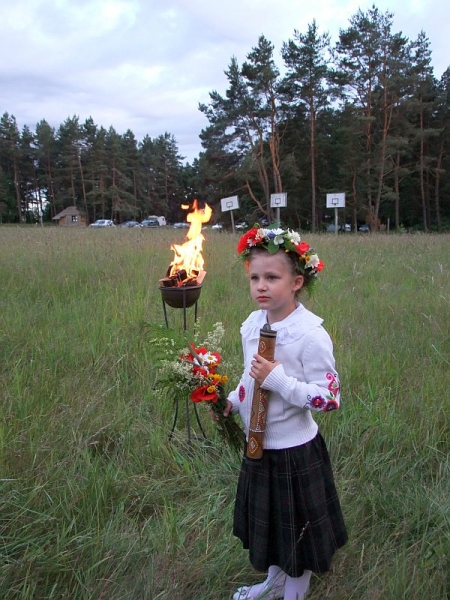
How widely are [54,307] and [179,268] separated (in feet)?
8.02

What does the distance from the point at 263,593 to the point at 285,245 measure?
141 centimetres

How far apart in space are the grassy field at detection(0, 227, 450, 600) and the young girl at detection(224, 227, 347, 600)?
295 millimetres

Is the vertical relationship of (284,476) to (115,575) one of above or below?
above

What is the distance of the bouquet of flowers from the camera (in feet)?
5.90

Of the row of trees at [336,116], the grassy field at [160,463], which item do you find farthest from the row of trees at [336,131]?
the grassy field at [160,463]

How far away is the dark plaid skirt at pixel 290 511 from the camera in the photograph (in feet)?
5.69

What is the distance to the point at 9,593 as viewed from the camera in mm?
1761

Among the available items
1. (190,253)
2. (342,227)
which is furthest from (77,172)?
(190,253)

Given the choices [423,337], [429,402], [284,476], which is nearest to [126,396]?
[284,476]

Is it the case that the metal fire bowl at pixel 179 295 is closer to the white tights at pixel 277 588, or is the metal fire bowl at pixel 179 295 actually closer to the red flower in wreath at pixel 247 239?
the red flower in wreath at pixel 247 239

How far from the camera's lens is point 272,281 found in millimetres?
1701

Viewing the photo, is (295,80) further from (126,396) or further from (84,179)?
(84,179)

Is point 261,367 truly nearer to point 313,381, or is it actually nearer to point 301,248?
point 313,381

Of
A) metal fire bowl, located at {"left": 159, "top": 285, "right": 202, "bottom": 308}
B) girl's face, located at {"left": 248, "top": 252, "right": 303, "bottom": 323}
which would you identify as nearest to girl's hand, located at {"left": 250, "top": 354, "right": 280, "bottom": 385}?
girl's face, located at {"left": 248, "top": 252, "right": 303, "bottom": 323}
